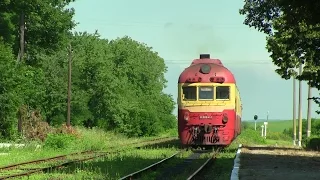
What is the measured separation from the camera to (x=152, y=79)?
3435 inches

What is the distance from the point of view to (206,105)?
27656 millimetres

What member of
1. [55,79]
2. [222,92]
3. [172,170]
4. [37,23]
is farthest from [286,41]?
[55,79]

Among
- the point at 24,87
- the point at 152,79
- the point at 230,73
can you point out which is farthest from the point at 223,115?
the point at 152,79

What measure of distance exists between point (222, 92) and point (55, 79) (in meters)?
30.0

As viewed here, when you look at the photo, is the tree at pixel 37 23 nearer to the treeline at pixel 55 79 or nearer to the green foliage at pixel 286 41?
the treeline at pixel 55 79

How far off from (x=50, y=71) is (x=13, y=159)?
34614 millimetres

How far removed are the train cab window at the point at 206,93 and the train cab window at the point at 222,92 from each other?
0.99 ft

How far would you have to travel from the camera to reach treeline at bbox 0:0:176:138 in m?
38.3

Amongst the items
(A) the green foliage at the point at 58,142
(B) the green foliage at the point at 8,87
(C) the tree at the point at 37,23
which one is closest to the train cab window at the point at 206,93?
(A) the green foliage at the point at 58,142

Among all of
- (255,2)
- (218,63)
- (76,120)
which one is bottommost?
(76,120)

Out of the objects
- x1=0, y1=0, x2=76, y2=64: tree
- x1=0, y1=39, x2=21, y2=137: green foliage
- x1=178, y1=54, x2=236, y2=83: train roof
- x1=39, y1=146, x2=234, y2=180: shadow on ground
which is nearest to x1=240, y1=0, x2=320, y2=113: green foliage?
x1=178, y1=54, x2=236, y2=83: train roof

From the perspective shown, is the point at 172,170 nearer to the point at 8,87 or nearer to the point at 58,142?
the point at 58,142

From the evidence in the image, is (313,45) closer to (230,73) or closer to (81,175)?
(230,73)

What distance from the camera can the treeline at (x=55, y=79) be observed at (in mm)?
38275
